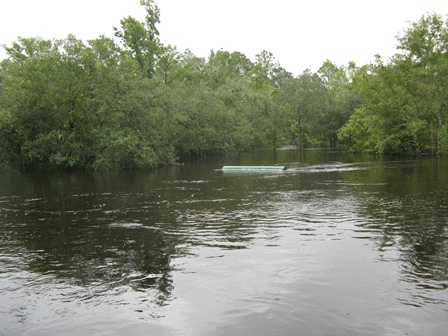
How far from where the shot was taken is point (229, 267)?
35.4 feet

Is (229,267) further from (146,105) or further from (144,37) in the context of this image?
(144,37)

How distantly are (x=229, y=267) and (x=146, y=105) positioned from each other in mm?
35471

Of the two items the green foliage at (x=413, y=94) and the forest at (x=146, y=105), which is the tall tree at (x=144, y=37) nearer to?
the forest at (x=146, y=105)

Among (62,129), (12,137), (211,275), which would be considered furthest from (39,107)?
(211,275)

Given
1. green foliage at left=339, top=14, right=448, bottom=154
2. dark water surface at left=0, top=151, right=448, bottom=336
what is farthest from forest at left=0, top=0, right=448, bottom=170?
dark water surface at left=0, top=151, right=448, bottom=336

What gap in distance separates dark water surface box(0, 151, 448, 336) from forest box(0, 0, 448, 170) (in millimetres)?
21904

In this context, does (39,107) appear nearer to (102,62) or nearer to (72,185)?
(102,62)

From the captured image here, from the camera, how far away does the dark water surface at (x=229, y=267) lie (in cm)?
788

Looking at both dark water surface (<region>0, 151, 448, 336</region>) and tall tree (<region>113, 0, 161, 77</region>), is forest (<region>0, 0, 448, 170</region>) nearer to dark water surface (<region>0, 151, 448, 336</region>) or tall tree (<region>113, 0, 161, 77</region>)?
tall tree (<region>113, 0, 161, 77</region>)

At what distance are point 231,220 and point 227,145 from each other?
55.4 metres

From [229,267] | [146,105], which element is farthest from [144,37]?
[229,267]

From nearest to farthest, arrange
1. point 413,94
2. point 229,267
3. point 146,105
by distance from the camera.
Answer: point 229,267 < point 146,105 < point 413,94

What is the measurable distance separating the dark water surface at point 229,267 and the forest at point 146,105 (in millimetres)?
21904

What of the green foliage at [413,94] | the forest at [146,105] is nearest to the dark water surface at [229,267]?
the forest at [146,105]
